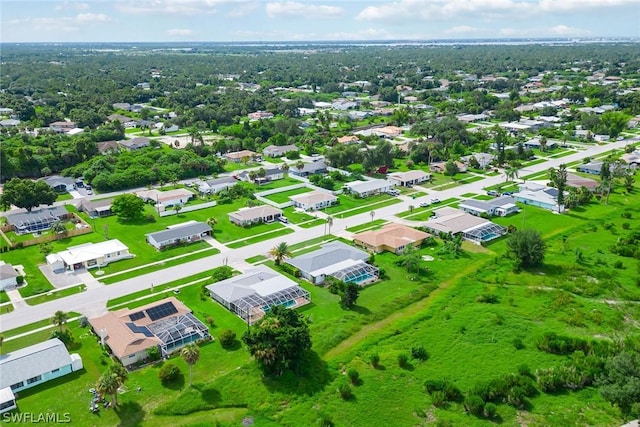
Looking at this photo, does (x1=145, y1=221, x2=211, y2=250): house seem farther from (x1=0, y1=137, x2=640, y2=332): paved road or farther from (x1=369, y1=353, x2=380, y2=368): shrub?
(x1=369, y1=353, x2=380, y2=368): shrub

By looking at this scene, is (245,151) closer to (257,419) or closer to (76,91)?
(257,419)

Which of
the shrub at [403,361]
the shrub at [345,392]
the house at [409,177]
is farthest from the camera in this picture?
the house at [409,177]

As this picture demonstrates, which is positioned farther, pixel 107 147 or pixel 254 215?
pixel 107 147

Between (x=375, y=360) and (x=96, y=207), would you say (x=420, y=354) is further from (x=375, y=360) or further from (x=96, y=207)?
(x=96, y=207)

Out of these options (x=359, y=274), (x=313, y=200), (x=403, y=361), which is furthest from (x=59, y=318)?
(x=313, y=200)

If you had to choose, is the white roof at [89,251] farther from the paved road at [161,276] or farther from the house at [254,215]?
the house at [254,215]

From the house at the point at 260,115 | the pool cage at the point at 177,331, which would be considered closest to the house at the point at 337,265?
the pool cage at the point at 177,331

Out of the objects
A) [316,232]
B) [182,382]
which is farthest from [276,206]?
[182,382]
